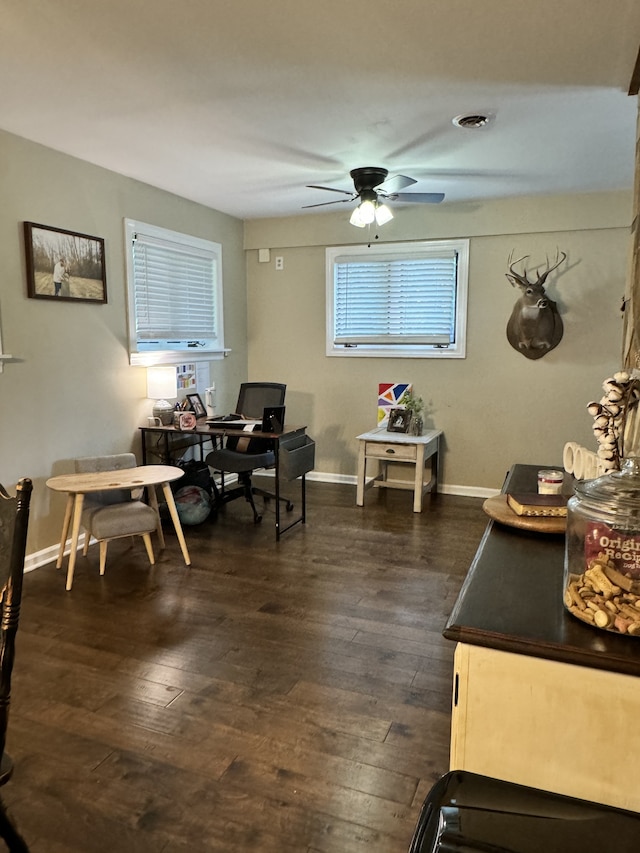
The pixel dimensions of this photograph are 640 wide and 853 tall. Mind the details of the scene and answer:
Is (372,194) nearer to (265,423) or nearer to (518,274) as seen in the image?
(518,274)

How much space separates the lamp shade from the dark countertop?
330 cm

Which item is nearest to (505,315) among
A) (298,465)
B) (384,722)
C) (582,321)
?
(582,321)

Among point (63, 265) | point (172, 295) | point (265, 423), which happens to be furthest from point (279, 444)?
point (63, 265)

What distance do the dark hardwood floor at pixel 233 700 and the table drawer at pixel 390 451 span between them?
3.62 feet

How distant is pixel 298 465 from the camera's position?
442cm

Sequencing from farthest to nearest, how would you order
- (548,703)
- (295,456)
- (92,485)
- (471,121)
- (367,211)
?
(295,456)
(367,211)
(92,485)
(471,121)
(548,703)

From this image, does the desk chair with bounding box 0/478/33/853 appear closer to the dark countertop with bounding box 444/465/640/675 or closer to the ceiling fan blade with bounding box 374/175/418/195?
the dark countertop with bounding box 444/465/640/675

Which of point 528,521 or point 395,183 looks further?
point 395,183

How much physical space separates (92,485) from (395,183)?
273cm

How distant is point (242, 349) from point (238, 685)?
4.16 m

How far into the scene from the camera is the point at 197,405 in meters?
5.01

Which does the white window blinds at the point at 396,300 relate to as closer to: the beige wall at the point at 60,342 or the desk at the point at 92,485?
the beige wall at the point at 60,342

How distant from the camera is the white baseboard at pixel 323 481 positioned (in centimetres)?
374

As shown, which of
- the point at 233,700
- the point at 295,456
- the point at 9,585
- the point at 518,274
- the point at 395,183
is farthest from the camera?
the point at 518,274
